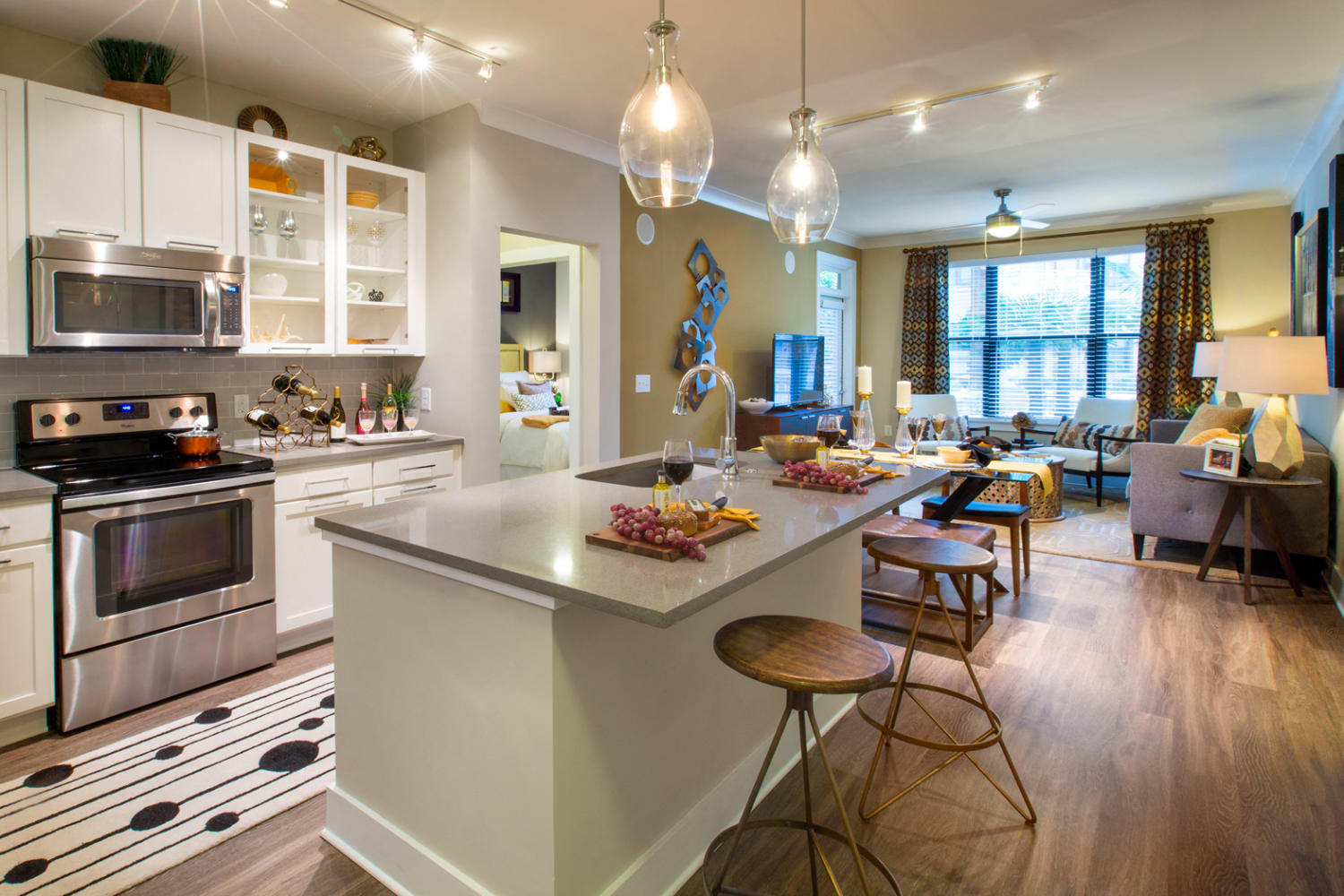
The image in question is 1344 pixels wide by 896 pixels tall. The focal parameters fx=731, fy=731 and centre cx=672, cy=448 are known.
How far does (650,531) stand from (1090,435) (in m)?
6.43

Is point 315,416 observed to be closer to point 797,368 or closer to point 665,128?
point 665,128

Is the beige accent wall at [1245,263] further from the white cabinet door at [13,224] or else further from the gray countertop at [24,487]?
the gray countertop at [24,487]

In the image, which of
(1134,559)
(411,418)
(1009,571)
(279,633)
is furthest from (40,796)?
(1134,559)

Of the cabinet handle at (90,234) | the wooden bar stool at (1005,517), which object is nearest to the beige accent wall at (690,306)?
the wooden bar stool at (1005,517)

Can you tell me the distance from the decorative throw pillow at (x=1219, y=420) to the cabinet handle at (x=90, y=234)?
20.0ft

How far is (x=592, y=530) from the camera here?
5.55ft

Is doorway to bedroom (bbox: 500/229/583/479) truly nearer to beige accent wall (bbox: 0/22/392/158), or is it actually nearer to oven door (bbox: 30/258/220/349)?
beige accent wall (bbox: 0/22/392/158)

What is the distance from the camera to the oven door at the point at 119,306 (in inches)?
104

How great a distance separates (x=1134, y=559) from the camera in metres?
4.70

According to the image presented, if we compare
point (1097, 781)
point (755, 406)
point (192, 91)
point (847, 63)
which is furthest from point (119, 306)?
point (755, 406)

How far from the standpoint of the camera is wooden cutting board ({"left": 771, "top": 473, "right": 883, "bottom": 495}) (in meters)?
2.18

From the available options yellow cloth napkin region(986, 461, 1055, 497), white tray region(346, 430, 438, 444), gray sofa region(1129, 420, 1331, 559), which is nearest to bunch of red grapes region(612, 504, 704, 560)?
white tray region(346, 430, 438, 444)

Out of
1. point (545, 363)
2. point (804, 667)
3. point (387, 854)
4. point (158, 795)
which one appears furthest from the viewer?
point (545, 363)

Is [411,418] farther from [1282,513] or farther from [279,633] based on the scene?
[1282,513]
